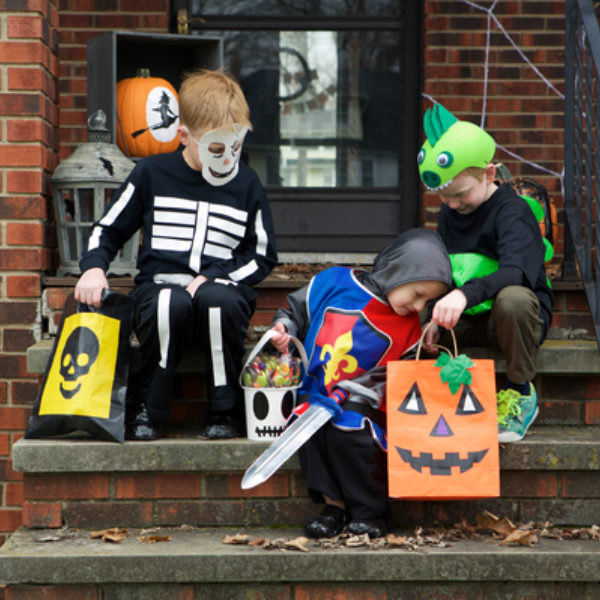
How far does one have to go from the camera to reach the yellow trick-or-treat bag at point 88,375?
119 inches

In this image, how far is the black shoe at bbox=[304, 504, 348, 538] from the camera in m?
2.83

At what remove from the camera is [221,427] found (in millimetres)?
3127

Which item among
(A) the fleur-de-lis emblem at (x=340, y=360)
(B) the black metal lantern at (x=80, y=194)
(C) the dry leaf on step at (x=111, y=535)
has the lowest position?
(C) the dry leaf on step at (x=111, y=535)

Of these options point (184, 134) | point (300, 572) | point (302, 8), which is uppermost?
point (302, 8)

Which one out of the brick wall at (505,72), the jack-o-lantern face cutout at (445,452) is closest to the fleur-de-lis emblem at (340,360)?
the jack-o-lantern face cutout at (445,452)

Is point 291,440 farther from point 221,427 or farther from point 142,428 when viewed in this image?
point 142,428

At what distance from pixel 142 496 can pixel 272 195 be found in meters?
2.55

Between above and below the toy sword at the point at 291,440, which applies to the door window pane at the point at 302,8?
above

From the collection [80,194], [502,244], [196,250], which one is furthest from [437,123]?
[80,194]

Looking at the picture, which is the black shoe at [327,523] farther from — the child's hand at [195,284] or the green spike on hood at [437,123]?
the green spike on hood at [437,123]

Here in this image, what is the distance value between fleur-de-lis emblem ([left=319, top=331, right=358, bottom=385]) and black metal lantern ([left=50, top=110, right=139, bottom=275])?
127 centimetres

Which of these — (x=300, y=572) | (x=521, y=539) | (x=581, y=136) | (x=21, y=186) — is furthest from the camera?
(x=581, y=136)

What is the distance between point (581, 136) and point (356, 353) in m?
1.59

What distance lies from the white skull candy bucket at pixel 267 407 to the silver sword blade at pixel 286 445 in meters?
0.16
